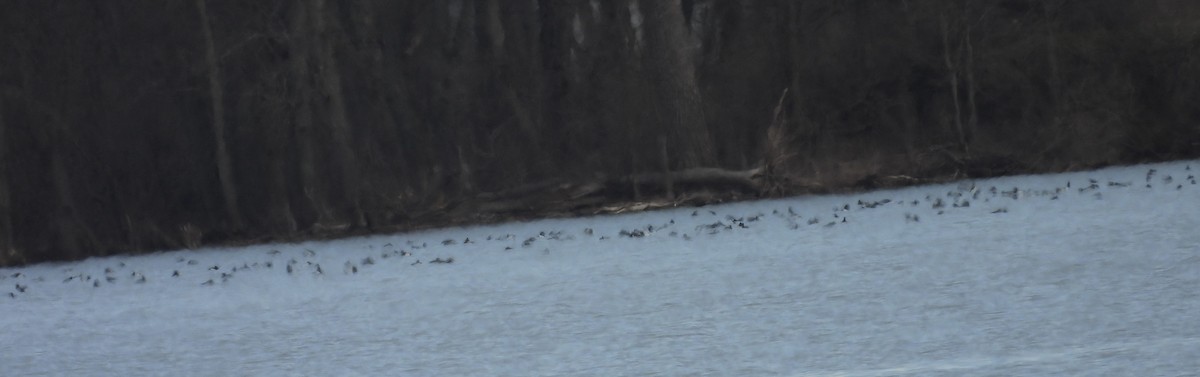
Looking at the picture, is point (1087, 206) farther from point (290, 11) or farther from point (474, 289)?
point (290, 11)

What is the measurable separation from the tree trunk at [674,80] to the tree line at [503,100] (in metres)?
0.02

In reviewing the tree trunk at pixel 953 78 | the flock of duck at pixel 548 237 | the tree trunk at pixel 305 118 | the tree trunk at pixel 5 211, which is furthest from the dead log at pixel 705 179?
the tree trunk at pixel 5 211

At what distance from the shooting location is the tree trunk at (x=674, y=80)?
57.0 feet

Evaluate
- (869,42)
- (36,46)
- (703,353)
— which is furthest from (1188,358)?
(36,46)

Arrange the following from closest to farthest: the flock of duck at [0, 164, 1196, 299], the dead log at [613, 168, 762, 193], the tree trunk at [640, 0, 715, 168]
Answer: the flock of duck at [0, 164, 1196, 299], the dead log at [613, 168, 762, 193], the tree trunk at [640, 0, 715, 168]

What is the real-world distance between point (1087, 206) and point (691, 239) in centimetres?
271

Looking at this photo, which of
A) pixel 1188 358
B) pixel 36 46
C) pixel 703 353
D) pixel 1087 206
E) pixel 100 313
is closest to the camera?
pixel 1188 358

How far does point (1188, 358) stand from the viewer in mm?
5742

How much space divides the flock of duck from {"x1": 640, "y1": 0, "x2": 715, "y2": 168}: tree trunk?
2.14 meters

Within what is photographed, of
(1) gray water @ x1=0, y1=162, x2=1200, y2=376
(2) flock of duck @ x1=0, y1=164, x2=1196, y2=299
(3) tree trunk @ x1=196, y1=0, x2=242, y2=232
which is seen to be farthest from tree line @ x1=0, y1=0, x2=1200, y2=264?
(1) gray water @ x1=0, y1=162, x2=1200, y2=376

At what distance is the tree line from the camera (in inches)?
659

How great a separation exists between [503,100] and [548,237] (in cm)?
347

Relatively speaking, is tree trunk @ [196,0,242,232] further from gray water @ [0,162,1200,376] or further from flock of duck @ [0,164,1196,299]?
gray water @ [0,162,1200,376]

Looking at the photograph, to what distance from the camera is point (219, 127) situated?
1703cm
